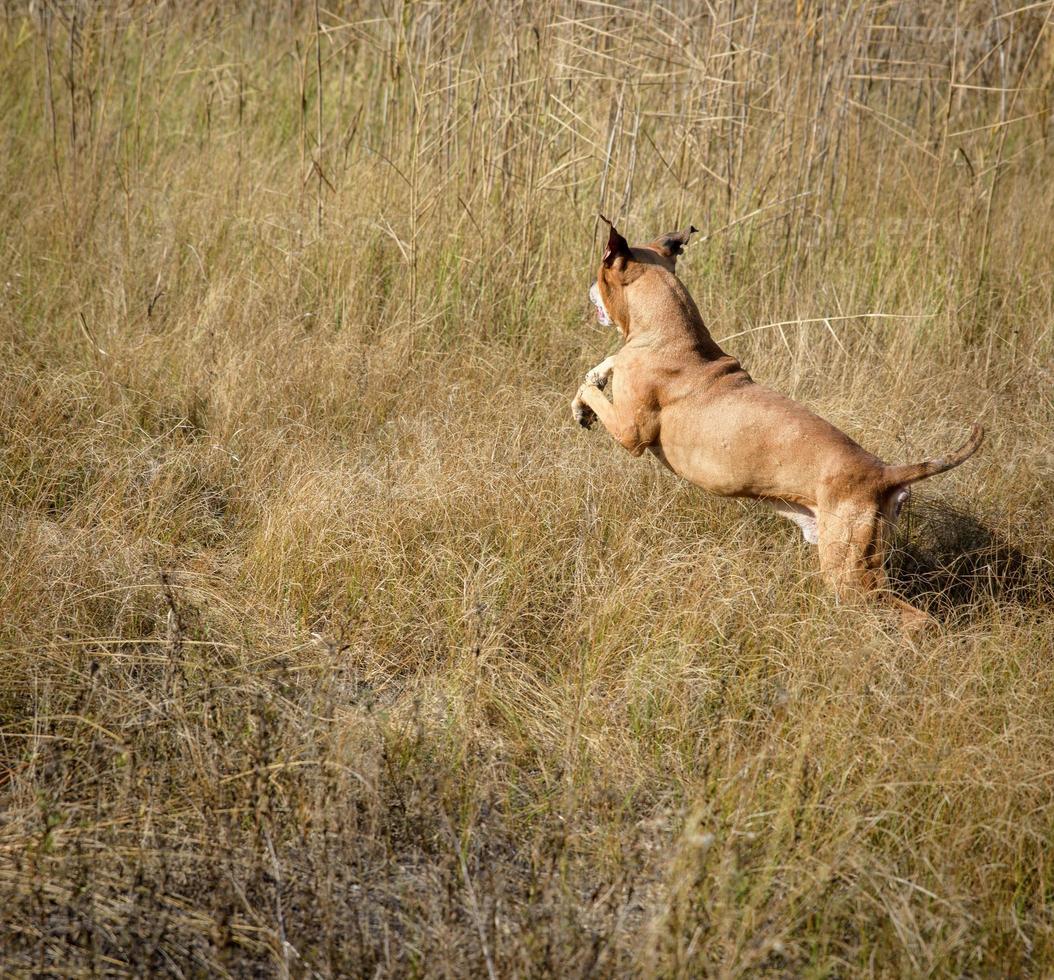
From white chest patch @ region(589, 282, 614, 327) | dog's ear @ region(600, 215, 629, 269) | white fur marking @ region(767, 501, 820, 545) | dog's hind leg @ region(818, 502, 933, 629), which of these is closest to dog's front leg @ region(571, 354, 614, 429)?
white chest patch @ region(589, 282, 614, 327)

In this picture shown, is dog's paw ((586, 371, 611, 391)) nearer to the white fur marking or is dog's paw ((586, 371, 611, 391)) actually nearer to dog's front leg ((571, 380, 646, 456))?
dog's front leg ((571, 380, 646, 456))

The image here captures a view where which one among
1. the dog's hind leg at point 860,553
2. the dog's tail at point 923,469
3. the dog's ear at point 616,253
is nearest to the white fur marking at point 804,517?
the dog's hind leg at point 860,553

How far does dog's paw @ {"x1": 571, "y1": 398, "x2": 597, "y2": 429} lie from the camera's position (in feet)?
14.1

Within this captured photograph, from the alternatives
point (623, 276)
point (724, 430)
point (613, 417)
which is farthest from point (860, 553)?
point (623, 276)

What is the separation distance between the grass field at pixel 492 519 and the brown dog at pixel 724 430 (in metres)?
0.25

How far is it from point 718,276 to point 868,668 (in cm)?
302

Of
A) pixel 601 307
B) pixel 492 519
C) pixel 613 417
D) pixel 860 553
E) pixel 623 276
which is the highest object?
pixel 623 276

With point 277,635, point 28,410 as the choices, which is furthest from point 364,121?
point 277,635

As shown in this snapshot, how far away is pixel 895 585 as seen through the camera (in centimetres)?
416

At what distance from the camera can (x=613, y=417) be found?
4.16 metres

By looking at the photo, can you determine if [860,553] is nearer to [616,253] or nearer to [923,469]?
[923,469]

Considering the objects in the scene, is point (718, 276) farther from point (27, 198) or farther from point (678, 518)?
point (27, 198)

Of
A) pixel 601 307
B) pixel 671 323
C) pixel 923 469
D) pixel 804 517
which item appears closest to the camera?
pixel 923 469

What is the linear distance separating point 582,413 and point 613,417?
8.0 inches
